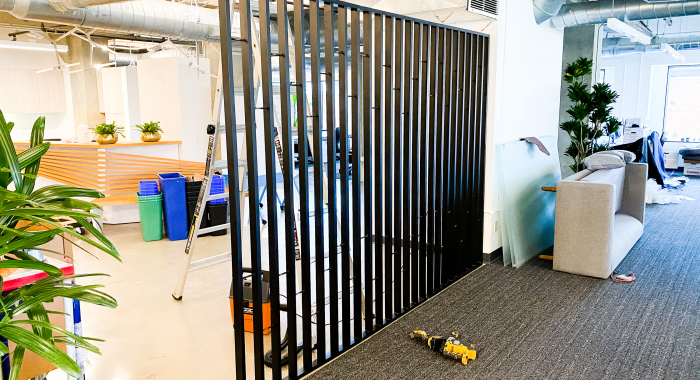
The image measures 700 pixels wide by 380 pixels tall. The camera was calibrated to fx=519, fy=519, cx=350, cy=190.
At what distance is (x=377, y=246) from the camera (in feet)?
10.7

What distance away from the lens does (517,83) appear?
491 cm

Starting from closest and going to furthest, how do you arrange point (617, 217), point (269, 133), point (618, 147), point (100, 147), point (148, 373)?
point (269, 133)
point (148, 373)
point (617, 217)
point (100, 147)
point (618, 147)

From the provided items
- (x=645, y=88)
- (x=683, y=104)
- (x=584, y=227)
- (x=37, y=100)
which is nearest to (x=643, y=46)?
(x=645, y=88)

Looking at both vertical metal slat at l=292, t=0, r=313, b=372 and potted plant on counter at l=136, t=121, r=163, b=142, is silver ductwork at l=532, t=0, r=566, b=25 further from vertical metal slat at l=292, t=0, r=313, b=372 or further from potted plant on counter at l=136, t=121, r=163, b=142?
potted plant on counter at l=136, t=121, r=163, b=142

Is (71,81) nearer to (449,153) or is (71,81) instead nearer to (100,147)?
(100,147)

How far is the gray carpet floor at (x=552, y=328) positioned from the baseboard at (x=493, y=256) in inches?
5.0

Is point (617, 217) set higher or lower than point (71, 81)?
lower

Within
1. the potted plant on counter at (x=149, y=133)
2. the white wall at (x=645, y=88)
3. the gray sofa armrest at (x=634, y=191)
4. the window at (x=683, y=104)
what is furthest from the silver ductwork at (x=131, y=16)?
the window at (x=683, y=104)

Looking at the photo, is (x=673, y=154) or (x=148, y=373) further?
(x=673, y=154)

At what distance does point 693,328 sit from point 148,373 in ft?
10.9

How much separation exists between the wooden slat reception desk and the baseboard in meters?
3.77

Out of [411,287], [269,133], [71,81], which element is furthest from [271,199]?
[71,81]

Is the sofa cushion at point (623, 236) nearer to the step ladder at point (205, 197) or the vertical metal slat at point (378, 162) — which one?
the vertical metal slat at point (378, 162)

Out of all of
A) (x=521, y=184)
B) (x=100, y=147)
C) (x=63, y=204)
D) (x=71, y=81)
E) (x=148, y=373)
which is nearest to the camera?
(x=63, y=204)
